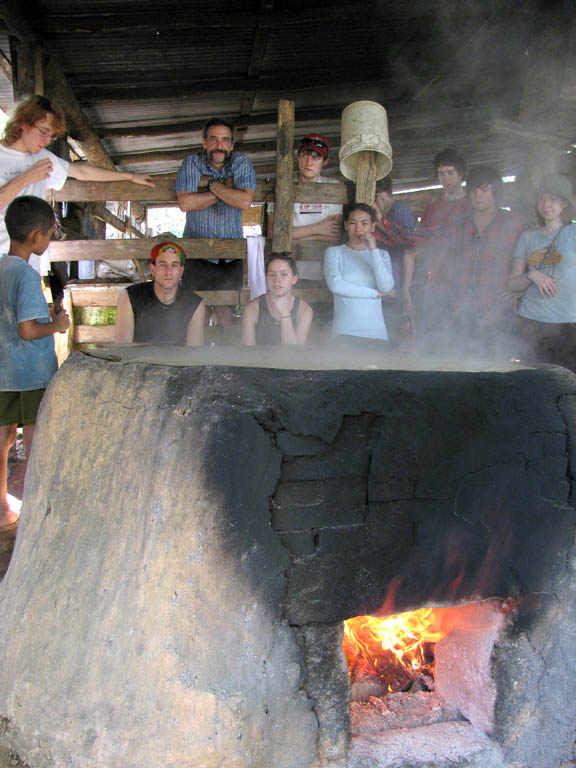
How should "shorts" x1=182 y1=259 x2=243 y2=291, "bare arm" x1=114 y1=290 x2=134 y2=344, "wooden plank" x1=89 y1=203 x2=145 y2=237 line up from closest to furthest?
"bare arm" x1=114 y1=290 x2=134 y2=344
"shorts" x1=182 y1=259 x2=243 y2=291
"wooden plank" x1=89 y1=203 x2=145 y2=237

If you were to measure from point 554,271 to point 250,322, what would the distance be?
6.27 feet

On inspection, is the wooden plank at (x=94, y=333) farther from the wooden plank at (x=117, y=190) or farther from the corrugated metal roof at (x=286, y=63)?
the corrugated metal roof at (x=286, y=63)

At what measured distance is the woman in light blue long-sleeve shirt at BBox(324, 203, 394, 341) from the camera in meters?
3.65

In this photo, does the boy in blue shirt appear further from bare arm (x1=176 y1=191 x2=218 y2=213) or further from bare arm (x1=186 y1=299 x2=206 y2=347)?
bare arm (x1=176 y1=191 x2=218 y2=213)

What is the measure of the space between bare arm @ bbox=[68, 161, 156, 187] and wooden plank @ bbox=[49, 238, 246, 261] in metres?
0.41

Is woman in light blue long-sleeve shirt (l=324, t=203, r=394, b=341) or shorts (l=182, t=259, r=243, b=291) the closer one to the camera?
woman in light blue long-sleeve shirt (l=324, t=203, r=394, b=341)

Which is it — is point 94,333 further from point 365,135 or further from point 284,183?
point 365,135

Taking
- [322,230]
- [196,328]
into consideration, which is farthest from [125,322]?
[322,230]

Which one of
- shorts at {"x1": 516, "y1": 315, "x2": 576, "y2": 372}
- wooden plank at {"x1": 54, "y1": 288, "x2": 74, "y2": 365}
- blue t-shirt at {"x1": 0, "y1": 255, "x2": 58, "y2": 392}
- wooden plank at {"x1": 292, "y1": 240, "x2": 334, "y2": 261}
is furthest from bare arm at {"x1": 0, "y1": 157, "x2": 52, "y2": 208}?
shorts at {"x1": 516, "y1": 315, "x2": 576, "y2": 372}

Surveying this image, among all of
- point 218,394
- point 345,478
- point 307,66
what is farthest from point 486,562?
point 307,66

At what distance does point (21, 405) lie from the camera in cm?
326

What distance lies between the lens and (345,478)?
1697 mm

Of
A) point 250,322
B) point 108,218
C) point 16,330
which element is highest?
point 108,218

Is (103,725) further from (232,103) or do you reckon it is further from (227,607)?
(232,103)
